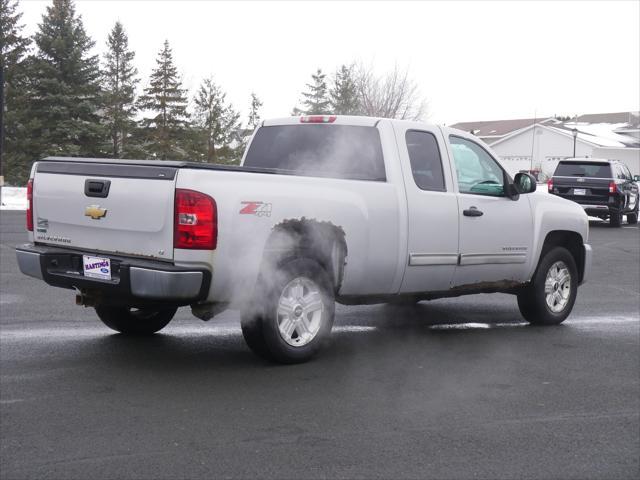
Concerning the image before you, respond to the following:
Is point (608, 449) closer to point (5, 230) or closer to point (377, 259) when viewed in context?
point (377, 259)

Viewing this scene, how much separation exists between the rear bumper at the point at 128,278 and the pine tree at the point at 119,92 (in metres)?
43.5

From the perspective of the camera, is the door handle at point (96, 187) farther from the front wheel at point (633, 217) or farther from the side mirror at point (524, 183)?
the front wheel at point (633, 217)

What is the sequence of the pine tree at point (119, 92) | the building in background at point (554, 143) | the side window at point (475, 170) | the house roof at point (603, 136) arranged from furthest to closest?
the building in background at point (554, 143), the house roof at point (603, 136), the pine tree at point (119, 92), the side window at point (475, 170)

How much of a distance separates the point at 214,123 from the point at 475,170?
53.0 m

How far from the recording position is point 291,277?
605 cm

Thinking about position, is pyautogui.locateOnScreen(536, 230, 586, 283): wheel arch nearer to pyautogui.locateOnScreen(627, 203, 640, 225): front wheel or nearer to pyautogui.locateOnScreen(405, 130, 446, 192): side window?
pyautogui.locateOnScreen(405, 130, 446, 192): side window

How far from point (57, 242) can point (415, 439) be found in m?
3.11

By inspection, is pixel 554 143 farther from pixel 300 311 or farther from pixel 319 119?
pixel 300 311

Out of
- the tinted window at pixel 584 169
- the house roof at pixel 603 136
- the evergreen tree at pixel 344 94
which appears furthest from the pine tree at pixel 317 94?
the tinted window at pixel 584 169

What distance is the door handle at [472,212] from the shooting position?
23.9 feet

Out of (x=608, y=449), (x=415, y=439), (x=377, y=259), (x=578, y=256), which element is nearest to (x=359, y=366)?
(x=377, y=259)

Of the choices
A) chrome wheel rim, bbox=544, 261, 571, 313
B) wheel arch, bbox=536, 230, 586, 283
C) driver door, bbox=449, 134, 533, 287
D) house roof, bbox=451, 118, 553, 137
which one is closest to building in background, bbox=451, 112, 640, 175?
house roof, bbox=451, 118, 553, 137

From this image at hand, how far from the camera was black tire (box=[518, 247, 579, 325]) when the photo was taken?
8.17 metres

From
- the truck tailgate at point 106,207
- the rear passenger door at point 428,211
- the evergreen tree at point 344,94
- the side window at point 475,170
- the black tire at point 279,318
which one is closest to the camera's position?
the truck tailgate at point 106,207
